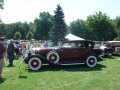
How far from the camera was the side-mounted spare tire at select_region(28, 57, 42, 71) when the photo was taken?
15948 mm

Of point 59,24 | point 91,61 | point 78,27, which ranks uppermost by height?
point 78,27

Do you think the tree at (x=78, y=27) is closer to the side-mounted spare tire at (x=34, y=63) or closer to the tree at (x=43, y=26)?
the tree at (x=43, y=26)

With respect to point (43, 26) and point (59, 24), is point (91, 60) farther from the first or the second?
point (43, 26)

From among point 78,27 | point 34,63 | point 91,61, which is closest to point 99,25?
point 91,61

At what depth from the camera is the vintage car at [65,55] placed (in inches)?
634

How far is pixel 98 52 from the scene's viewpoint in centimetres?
1786

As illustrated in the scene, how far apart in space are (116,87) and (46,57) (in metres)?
6.70

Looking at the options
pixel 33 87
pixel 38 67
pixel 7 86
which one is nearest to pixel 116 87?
pixel 33 87

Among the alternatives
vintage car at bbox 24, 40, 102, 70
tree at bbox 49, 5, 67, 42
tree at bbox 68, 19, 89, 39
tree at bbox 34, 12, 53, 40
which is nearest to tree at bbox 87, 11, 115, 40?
vintage car at bbox 24, 40, 102, 70

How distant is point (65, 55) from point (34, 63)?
1913mm

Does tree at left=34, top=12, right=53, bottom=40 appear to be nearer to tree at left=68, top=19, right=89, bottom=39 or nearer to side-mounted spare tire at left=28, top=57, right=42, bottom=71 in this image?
tree at left=68, top=19, right=89, bottom=39

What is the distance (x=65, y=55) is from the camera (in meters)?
16.8

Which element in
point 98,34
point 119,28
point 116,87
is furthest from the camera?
point 119,28

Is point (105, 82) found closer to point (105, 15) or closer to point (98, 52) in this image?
point (98, 52)
